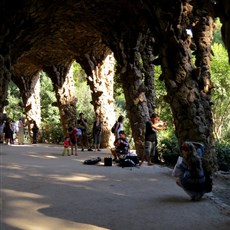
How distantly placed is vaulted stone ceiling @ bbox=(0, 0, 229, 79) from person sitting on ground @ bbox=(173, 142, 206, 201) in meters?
3.52

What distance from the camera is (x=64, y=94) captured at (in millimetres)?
18953

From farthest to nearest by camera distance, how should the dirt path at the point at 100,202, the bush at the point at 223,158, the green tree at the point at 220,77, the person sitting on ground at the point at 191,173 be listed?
the green tree at the point at 220,77 → the bush at the point at 223,158 → the person sitting on ground at the point at 191,173 → the dirt path at the point at 100,202

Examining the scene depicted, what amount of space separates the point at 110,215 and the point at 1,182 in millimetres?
2971

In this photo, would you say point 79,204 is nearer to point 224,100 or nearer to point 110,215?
point 110,215

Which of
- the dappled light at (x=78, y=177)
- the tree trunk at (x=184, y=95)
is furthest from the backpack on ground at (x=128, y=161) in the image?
the tree trunk at (x=184, y=95)

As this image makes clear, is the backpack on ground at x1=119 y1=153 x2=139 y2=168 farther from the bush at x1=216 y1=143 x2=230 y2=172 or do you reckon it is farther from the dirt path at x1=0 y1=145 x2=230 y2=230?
the bush at x1=216 y1=143 x2=230 y2=172

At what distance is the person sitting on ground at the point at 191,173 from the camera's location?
5.53 meters

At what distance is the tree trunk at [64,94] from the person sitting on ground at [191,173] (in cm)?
1344

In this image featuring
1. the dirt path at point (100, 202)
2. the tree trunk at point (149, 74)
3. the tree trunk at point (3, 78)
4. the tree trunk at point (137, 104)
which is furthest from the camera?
the tree trunk at point (149, 74)

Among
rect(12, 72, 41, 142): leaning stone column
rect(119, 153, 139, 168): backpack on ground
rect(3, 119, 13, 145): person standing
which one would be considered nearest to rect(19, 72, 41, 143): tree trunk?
rect(12, 72, 41, 142): leaning stone column

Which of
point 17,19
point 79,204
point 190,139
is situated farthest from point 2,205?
point 17,19

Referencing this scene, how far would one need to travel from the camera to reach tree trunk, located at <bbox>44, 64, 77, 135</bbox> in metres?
18.8

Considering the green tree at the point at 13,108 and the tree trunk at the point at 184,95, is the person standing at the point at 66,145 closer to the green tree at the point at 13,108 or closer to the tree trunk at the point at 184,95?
the tree trunk at the point at 184,95

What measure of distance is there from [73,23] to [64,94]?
6.08 meters
